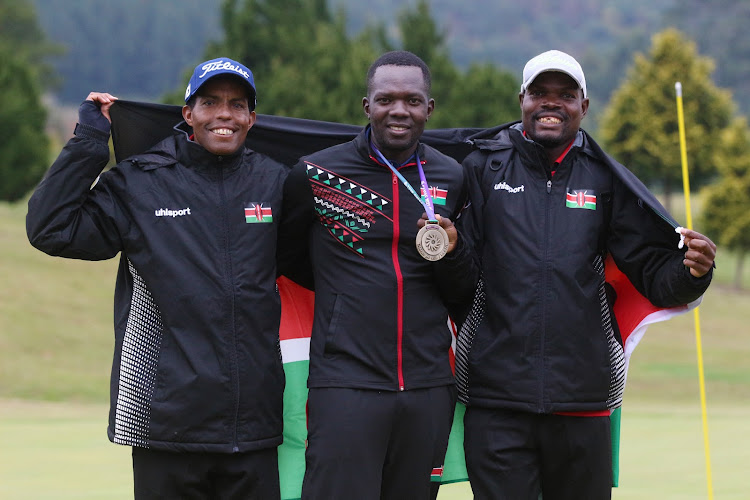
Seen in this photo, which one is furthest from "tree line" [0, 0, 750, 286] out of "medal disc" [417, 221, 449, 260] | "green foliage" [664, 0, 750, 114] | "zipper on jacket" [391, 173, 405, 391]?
"green foliage" [664, 0, 750, 114]

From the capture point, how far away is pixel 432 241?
4.51 meters

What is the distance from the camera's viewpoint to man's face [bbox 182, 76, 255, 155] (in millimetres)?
4688

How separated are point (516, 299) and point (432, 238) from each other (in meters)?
0.53

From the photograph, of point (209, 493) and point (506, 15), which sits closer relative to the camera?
point (209, 493)

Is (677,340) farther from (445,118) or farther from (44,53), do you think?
(44,53)

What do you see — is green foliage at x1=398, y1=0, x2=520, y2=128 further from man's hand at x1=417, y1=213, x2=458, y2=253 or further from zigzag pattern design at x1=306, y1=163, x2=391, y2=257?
man's hand at x1=417, y1=213, x2=458, y2=253

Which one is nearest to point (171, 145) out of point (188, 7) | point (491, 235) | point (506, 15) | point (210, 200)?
point (210, 200)

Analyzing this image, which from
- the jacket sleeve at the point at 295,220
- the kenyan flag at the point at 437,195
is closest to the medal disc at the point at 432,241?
the kenyan flag at the point at 437,195

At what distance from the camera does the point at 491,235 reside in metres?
4.89

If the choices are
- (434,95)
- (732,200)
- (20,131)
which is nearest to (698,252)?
(20,131)

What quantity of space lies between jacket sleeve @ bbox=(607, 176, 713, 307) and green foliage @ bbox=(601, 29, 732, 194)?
34.1 metres

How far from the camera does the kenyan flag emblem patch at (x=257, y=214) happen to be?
4.66 metres

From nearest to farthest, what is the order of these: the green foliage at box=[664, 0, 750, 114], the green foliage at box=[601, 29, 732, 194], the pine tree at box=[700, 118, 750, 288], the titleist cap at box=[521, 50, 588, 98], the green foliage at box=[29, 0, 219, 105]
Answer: the titleist cap at box=[521, 50, 588, 98]
the pine tree at box=[700, 118, 750, 288]
the green foliage at box=[601, 29, 732, 194]
the green foliage at box=[664, 0, 750, 114]
the green foliage at box=[29, 0, 219, 105]

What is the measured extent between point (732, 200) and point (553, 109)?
28.3 m
